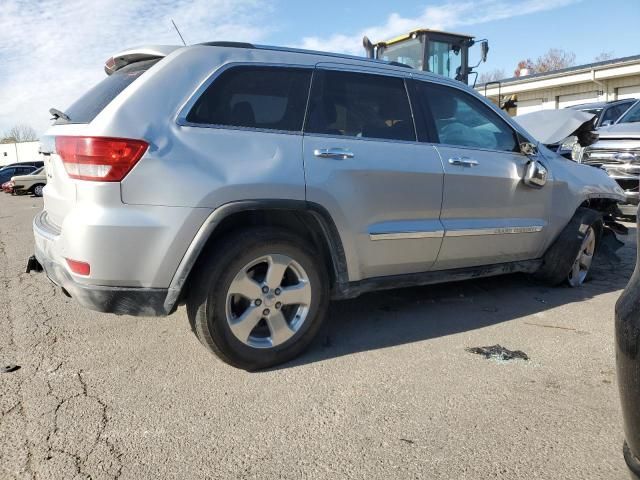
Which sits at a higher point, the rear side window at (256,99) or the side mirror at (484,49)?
the side mirror at (484,49)

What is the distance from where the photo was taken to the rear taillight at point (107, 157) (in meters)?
2.85

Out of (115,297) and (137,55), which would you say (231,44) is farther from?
(115,297)

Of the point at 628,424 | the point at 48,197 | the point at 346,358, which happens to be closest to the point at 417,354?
the point at 346,358

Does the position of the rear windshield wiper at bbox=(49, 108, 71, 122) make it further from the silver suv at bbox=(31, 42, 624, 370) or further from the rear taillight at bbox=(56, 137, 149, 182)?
the rear taillight at bbox=(56, 137, 149, 182)

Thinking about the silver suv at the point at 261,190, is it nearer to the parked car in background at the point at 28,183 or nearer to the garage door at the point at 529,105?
the garage door at the point at 529,105

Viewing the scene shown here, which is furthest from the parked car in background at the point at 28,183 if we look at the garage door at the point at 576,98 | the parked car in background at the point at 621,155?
the parked car in background at the point at 621,155

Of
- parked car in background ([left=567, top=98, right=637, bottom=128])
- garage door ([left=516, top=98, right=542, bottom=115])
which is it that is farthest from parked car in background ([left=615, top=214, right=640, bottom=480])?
garage door ([left=516, top=98, right=542, bottom=115])

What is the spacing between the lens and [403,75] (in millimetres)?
4051

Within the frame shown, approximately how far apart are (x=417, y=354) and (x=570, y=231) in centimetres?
227

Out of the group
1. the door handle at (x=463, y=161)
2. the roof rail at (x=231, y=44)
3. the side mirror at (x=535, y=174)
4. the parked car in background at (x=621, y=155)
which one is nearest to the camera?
the roof rail at (x=231, y=44)

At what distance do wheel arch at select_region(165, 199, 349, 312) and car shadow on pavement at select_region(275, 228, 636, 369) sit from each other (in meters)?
0.49

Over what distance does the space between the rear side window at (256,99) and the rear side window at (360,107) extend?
10cm

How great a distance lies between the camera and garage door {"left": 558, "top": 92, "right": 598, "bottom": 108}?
22503 millimetres

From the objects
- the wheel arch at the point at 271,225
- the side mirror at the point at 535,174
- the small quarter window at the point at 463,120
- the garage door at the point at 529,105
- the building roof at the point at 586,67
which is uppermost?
the building roof at the point at 586,67
